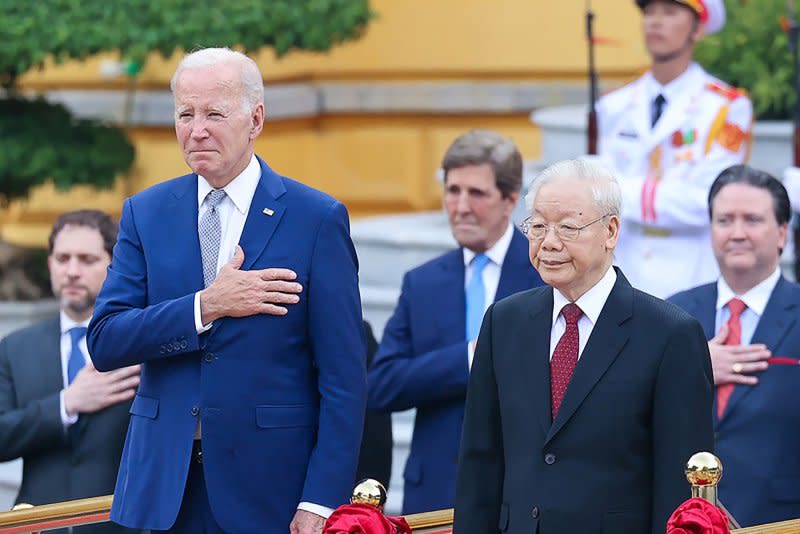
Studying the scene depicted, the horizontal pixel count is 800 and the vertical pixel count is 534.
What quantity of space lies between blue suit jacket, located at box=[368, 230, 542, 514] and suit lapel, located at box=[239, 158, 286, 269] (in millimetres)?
1121

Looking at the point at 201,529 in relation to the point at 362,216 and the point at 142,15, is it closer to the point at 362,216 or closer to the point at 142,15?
the point at 142,15

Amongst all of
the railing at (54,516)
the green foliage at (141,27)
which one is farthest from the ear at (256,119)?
the green foliage at (141,27)

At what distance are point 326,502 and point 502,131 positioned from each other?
20.9ft

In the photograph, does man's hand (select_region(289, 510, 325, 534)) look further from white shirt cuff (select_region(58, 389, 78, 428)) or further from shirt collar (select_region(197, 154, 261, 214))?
white shirt cuff (select_region(58, 389, 78, 428))

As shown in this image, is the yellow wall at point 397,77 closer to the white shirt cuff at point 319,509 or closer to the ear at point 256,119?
the ear at point 256,119

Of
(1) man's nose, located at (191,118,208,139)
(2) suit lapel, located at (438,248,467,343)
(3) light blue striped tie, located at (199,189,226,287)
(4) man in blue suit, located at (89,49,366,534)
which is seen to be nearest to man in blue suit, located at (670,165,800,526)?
(2) suit lapel, located at (438,248,467,343)

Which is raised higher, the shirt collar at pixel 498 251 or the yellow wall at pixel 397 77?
the yellow wall at pixel 397 77

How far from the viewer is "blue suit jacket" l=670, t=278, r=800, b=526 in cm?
475

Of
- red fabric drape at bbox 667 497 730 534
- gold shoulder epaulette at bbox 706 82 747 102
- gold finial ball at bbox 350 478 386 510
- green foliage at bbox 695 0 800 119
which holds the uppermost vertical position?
green foliage at bbox 695 0 800 119

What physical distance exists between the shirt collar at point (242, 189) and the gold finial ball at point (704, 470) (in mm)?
1115

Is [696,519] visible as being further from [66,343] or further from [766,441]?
[66,343]

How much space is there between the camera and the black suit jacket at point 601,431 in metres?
3.61

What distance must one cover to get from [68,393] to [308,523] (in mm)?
1413

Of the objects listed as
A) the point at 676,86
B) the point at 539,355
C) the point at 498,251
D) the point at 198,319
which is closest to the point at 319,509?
the point at 198,319
